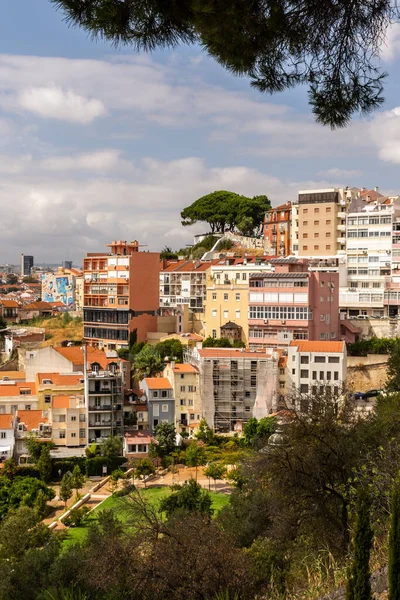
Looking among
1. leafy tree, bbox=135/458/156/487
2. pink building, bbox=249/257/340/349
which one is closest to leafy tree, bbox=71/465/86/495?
leafy tree, bbox=135/458/156/487

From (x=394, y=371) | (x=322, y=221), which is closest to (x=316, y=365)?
(x=394, y=371)

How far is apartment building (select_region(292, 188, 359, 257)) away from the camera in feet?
152

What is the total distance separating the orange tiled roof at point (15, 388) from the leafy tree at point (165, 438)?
612 centimetres

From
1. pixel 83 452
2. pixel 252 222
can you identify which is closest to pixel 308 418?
pixel 83 452

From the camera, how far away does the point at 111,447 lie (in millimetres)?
30875

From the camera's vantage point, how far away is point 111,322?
4388 centimetres

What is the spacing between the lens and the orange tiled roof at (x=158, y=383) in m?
33.5

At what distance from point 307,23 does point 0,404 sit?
26770 mm

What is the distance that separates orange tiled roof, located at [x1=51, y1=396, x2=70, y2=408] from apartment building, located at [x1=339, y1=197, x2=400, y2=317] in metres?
17.4

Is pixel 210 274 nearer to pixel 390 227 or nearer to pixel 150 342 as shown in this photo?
pixel 150 342

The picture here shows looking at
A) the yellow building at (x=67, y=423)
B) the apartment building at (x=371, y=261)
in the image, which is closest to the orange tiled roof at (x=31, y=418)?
the yellow building at (x=67, y=423)

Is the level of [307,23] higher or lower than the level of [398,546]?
higher

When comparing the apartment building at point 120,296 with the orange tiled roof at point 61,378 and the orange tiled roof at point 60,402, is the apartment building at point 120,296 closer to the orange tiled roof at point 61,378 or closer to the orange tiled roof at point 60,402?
the orange tiled roof at point 61,378

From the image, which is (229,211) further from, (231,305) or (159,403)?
(159,403)
